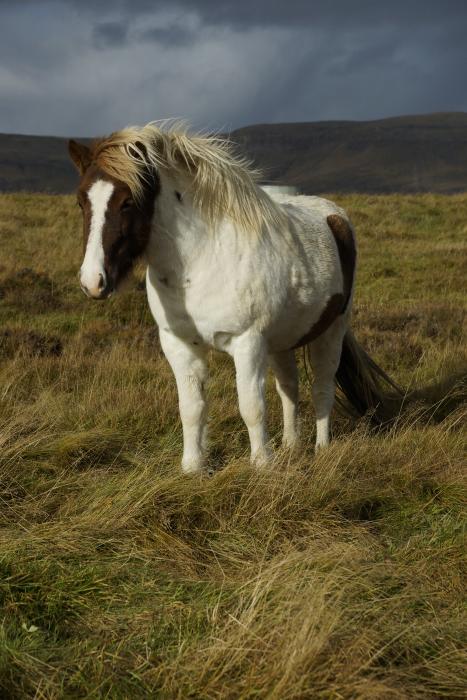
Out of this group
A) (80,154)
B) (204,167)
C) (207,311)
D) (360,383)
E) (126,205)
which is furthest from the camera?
(360,383)

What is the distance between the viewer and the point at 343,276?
5.84 metres

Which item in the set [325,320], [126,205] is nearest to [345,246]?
[325,320]

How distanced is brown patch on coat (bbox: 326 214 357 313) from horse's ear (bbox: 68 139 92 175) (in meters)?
2.15

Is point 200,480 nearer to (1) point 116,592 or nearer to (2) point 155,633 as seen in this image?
(1) point 116,592

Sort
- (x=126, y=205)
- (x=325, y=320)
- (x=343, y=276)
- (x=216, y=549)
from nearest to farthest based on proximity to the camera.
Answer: (x=216, y=549) < (x=126, y=205) < (x=325, y=320) < (x=343, y=276)

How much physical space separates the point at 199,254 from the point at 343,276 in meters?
1.67

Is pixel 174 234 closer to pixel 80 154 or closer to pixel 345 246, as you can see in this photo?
pixel 80 154

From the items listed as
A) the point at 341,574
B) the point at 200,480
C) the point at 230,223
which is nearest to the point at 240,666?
the point at 341,574

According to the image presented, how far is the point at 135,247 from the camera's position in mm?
4266

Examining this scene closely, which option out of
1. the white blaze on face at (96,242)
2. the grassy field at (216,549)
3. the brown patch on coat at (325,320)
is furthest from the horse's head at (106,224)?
the brown patch on coat at (325,320)

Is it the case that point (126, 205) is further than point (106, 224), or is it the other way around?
point (126, 205)

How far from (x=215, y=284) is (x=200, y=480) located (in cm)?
108

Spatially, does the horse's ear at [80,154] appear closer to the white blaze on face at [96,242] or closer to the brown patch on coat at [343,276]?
the white blaze on face at [96,242]

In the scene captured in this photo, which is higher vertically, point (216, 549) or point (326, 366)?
point (326, 366)
